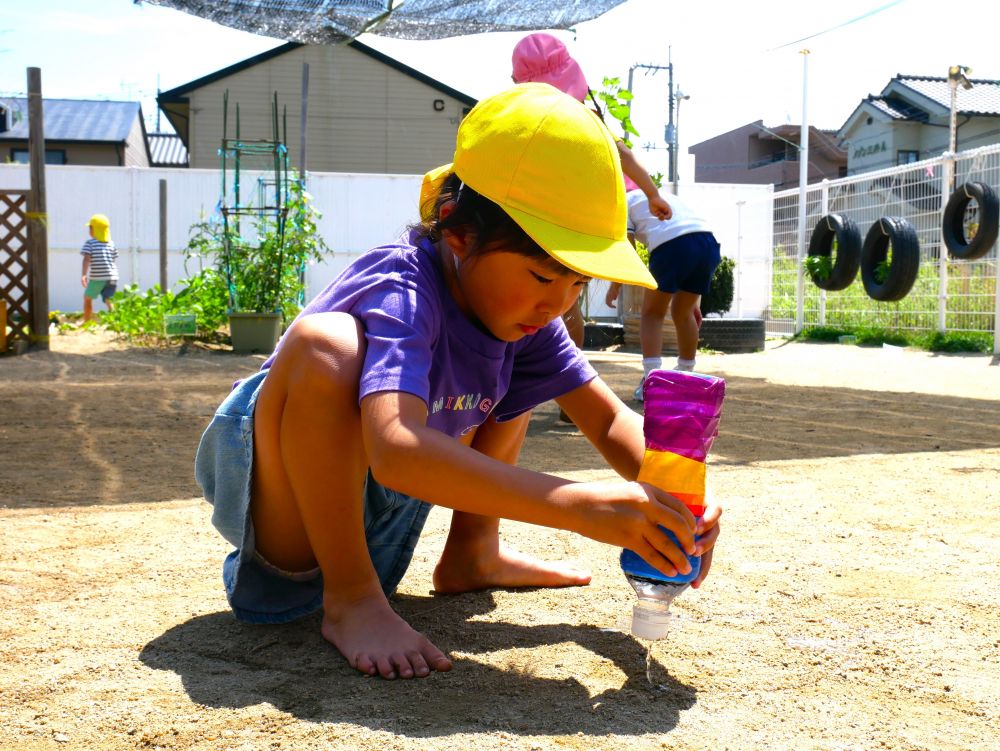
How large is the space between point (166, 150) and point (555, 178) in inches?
Result: 1518

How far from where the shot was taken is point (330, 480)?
146cm

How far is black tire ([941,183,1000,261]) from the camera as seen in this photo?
8367mm

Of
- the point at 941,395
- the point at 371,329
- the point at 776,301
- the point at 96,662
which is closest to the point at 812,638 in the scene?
the point at 371,329

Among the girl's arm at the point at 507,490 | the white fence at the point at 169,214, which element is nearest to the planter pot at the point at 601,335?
the white fence at the point at 169,214

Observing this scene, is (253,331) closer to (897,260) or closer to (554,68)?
(554,68)

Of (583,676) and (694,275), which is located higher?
(694,275)

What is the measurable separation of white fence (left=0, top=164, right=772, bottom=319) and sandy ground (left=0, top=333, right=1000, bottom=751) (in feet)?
37.8

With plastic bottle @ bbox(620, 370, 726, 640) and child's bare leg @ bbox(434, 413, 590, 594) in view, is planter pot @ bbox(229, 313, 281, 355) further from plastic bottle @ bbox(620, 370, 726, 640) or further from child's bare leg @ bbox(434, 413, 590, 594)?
plastic bottle @ bbox(620, 370, 726, 640)

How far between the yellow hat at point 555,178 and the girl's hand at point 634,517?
0.98ft

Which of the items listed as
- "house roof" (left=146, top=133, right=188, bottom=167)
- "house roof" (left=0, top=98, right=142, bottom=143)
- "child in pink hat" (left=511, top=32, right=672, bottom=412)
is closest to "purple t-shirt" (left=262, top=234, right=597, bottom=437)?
"child in pink hat" (left=511, top=32, right=672, bottom=412)

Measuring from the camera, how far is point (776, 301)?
42.0 feet

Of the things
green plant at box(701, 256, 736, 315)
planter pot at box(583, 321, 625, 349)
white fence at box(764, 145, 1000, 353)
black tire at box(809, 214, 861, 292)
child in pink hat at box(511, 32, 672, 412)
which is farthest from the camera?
green plant at box(701, 256, 736, 315)

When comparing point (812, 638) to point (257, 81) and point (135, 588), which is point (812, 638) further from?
point (257, 81)

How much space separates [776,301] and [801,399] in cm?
794
